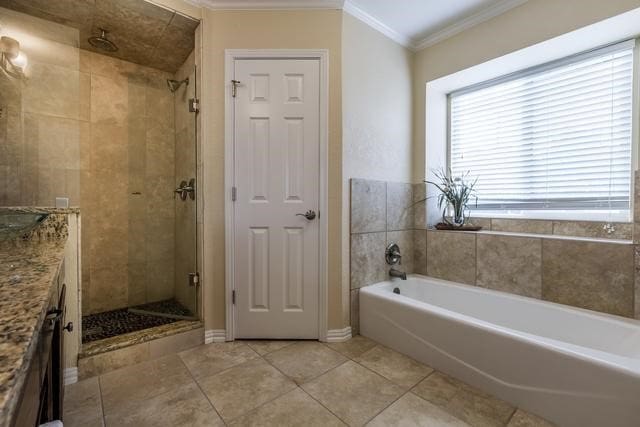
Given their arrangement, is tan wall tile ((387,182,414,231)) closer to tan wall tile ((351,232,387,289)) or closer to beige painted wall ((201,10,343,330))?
tan wall tile ((351,232,387,289))

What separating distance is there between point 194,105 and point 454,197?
2.19 metres

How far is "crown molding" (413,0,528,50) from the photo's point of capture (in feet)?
6.70

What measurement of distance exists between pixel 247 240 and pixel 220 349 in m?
0.75

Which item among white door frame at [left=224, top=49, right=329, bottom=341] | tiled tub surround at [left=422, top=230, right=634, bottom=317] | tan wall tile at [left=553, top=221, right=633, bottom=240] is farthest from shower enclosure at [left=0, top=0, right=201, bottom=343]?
tan wall tile at [left=553, top=221, right=633, bottom=240]

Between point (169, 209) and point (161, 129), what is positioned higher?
point (161, 129)

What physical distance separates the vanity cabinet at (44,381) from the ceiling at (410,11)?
2073mm

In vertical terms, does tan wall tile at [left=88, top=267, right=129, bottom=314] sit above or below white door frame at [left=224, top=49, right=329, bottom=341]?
below

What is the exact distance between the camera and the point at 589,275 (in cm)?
174

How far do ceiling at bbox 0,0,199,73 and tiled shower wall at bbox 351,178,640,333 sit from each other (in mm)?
1730

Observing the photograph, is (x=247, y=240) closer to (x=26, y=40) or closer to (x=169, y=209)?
(x=169, y=209)

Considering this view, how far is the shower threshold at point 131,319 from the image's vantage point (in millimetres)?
2037

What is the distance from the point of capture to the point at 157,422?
1317mm

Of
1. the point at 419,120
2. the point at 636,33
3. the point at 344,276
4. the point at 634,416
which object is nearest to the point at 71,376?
the point at 344,276

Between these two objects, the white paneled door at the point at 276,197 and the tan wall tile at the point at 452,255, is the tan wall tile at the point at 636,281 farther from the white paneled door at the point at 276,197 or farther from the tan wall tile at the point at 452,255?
the white paneled door at the point at 276,197
